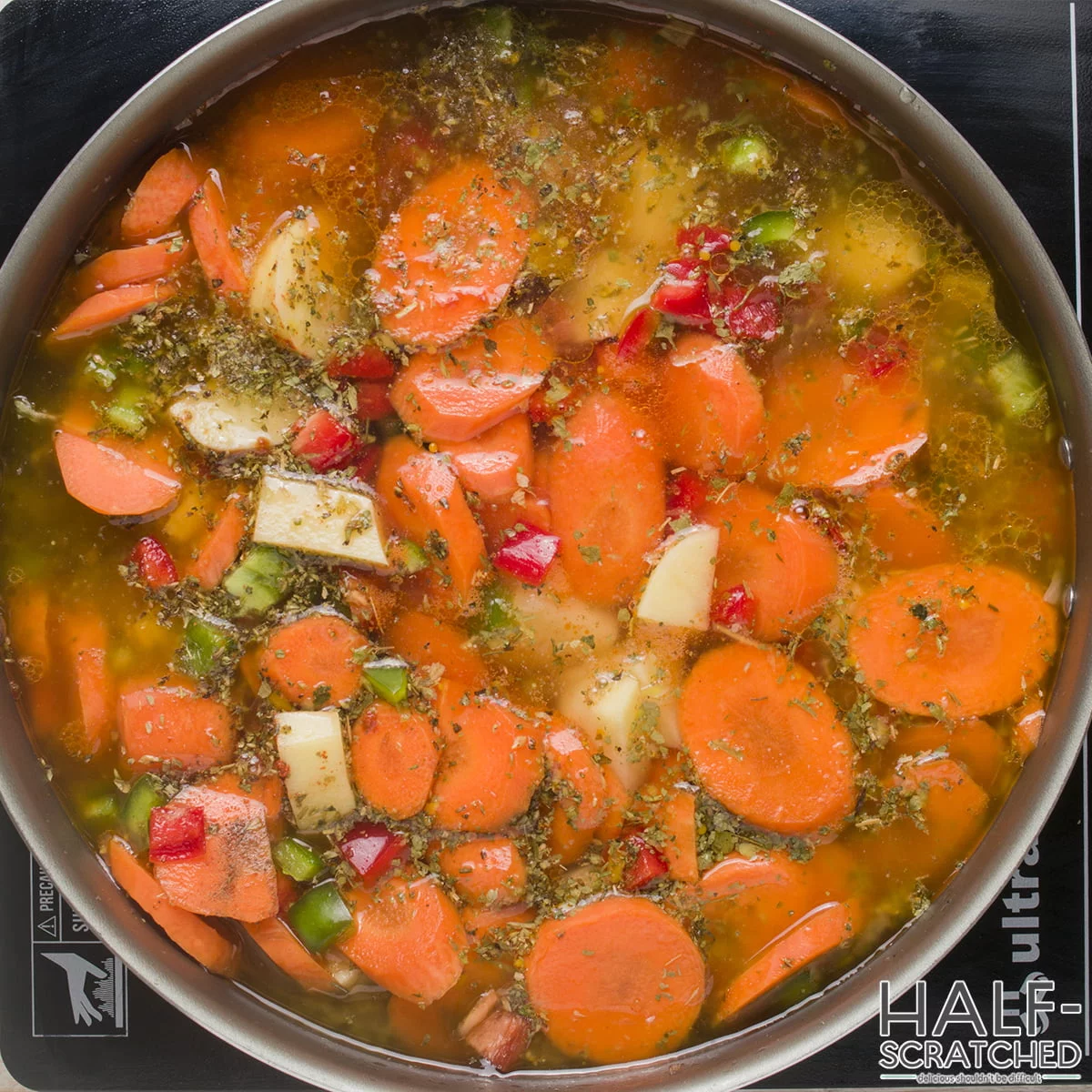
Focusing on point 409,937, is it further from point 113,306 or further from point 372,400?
point 113,306

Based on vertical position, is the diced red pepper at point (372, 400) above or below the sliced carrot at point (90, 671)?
above

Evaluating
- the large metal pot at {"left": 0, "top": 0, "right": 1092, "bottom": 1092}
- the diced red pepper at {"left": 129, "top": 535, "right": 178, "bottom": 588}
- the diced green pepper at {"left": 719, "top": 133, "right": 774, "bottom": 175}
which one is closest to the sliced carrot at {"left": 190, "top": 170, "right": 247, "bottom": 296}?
the large metal pot at {"left": 0, "top": 0, "right": 1092, "bottom": 1092}

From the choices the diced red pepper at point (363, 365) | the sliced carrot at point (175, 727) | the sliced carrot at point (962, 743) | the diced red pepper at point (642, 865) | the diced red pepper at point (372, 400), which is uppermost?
the diced red pepper at point (363, 365)

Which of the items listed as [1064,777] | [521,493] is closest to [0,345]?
[521,493]

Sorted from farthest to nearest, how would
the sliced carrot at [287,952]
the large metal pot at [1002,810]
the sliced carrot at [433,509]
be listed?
the sliced carrot at [287,952]
the sliced carrot at [433,509]
the large metal pot at [1002,810]

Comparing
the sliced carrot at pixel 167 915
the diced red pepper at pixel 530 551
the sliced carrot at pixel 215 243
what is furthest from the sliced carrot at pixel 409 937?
the sliced carrot at pixel 215 243

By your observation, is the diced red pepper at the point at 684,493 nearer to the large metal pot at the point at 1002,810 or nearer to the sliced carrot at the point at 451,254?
the sliced carrot at the point at 451,254

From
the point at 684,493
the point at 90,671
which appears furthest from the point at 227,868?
the point at 684,493

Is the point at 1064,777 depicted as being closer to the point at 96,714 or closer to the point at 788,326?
the point at 788,326

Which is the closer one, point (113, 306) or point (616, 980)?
point (113, 306)
